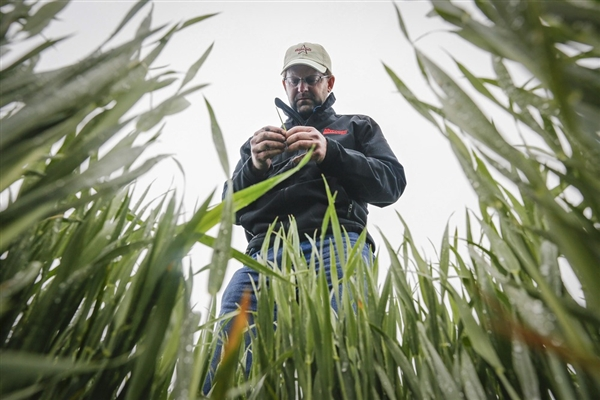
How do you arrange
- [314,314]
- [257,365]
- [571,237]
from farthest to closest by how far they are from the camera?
[257,365] < [314,314] < [571,237]

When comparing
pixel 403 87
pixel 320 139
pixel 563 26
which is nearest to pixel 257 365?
pixel 403 87

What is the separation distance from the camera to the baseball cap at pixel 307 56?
73.2 inches

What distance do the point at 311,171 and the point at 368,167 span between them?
0.21 meters

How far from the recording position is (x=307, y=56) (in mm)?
1876

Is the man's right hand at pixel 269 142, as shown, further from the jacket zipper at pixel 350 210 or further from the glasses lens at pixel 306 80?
the glasses lens at pixel 306 80

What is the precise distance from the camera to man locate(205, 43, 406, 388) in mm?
1265

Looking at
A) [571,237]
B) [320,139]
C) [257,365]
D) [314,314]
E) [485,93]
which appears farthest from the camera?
[320,139]

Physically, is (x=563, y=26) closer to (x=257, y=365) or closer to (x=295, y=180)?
(x=257, y=365)

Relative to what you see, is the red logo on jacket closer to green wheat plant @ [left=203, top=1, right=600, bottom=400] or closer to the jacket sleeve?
the jacket sleeve

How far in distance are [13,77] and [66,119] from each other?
0.06m

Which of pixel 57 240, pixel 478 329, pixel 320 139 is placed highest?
pixel 320 139

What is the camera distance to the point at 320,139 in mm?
1285

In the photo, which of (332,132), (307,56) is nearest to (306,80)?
(307,56)

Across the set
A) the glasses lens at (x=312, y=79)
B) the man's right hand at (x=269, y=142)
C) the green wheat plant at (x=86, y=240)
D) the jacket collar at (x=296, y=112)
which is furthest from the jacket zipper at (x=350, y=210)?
the green wheat plant at (x=86, y=240)
